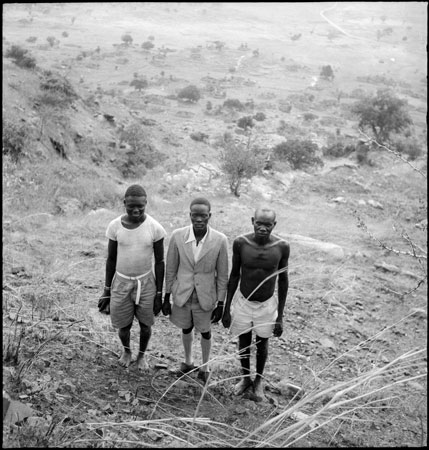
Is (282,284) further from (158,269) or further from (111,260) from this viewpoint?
(111,260)

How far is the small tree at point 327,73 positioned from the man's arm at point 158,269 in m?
53.7

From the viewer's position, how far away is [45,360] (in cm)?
267

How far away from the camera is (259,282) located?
9.26 feet

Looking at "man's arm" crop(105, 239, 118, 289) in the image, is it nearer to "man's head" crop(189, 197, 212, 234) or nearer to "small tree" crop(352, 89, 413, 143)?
"man's head" crop(189, 197, 212, 234)

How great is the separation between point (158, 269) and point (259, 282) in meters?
0.71

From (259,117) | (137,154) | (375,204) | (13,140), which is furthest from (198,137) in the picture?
(375,204)

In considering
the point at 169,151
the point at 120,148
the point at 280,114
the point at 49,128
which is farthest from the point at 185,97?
the point at 49,128

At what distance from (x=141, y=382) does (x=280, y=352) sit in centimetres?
170

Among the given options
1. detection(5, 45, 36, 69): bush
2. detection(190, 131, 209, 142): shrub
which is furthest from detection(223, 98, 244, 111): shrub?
detection(5, 45, 36, 69): bush

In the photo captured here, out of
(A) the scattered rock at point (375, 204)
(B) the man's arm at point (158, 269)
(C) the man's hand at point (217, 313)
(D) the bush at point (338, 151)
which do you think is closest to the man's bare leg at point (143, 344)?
(B) the man's arm at point (158, 269)

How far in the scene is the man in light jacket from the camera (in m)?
2.80

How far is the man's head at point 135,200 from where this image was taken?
271 centimetres

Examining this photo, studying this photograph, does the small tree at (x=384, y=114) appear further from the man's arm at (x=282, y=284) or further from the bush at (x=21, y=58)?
the man's arm at (x=282, y=284)

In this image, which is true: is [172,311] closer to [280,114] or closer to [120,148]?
[120,148]
